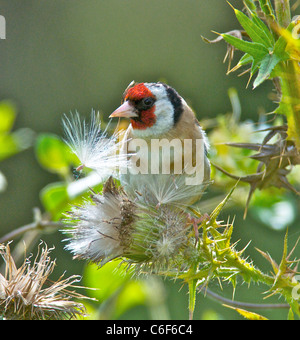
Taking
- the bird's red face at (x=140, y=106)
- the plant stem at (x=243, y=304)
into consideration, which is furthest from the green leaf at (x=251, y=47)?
the bird's red face at (x=140, y=106)

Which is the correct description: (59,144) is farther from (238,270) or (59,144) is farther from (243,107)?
(243,107)

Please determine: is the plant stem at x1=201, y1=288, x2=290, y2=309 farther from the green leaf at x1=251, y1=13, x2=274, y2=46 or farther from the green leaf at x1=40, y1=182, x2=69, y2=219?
the green leaf at x1=251, y1=13, x2=274, y2=46

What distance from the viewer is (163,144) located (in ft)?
7.32

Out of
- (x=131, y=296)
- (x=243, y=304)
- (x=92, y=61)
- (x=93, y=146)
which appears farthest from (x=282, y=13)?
(x=92, y=61)

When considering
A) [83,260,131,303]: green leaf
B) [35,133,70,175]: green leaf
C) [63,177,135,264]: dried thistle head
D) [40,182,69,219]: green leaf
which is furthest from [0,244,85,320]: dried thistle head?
[35,133,70,175]: green leaf

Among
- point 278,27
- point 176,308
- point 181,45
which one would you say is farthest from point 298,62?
point 181,45

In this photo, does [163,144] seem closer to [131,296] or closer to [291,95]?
[131,296]

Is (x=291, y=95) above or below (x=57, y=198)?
above

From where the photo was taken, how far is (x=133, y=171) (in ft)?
6.84

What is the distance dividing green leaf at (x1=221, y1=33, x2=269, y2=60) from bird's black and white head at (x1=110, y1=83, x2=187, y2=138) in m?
0.86

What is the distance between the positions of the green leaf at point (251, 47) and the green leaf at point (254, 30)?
13 millimetres

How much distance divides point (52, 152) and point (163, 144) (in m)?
0.43

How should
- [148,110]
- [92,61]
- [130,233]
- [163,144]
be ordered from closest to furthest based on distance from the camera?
1. [130,233]
2. [163,144]
3. [148,110]
4. [92,61]

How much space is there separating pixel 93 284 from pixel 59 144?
596 mm
